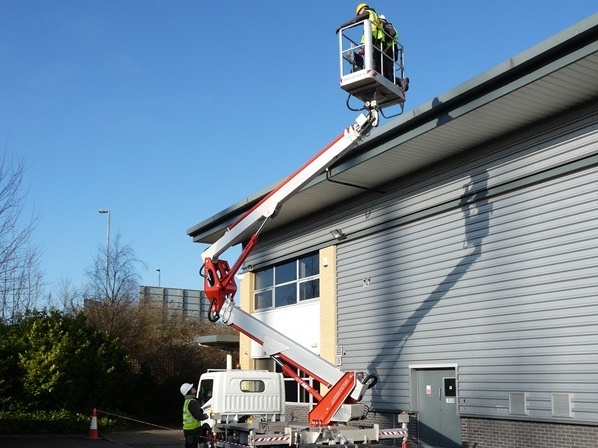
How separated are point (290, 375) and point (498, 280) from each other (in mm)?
5003

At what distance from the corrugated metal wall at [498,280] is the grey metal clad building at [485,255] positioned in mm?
31

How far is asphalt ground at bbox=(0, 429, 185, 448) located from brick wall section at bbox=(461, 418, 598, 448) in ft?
35.2

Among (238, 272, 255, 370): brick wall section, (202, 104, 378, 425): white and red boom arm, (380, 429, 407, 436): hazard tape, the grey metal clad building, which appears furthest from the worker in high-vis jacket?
(238, 272, 255, 370): brick wall section

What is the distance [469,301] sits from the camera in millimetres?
17078

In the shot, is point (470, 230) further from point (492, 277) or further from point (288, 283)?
point (288, 283)

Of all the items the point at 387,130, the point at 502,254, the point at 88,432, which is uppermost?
the point at 387,130

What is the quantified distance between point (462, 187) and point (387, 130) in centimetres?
224

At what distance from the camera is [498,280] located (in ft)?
53.7

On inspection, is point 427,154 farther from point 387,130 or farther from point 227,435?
point 227,435

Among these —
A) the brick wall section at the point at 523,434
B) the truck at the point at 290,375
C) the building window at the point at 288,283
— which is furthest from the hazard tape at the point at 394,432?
the building window at the point at 288,283

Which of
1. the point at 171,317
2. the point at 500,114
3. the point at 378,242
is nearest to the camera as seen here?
the point at 500,114

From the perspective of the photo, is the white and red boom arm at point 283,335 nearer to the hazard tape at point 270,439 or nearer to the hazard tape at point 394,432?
the hazard tape at point 394,432

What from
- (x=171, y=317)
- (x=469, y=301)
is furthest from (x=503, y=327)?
(x=171, y=317)

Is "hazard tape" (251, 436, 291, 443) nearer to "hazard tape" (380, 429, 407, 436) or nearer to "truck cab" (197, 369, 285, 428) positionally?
"hazard tape" (380, 429, 407, 436)
